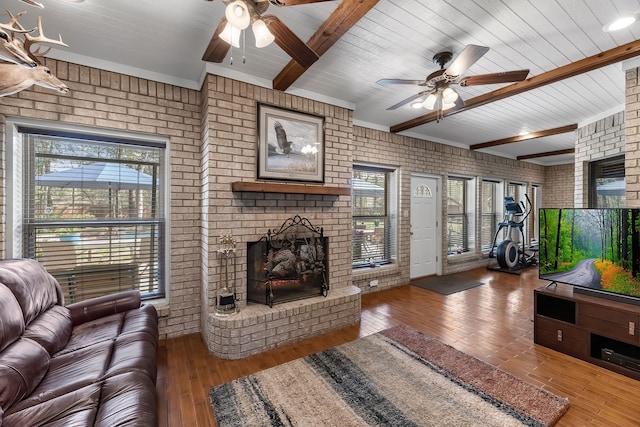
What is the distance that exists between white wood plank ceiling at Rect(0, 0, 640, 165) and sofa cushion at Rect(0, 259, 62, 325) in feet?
5.96

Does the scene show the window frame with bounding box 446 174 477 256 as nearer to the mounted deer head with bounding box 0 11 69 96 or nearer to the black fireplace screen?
the black fireplace screen

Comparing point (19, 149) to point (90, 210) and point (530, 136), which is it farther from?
point (530, 136)

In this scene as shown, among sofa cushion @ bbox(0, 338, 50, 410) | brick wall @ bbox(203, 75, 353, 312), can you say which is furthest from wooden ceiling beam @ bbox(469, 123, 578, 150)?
sofa cushion @ bbox(0, 338, 50, 410)

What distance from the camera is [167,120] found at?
114 inches

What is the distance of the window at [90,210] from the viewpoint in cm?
245

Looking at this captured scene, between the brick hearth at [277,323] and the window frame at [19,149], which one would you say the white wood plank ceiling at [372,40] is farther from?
the brick hearth at [277,323]

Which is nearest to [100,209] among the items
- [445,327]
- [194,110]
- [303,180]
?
[194,110]

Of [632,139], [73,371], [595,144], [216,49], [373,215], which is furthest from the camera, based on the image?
[373,215]

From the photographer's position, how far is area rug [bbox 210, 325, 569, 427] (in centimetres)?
180

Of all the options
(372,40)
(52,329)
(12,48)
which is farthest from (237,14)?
(52,329)

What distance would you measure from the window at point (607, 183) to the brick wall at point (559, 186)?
4362 millimetres

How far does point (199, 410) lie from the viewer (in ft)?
6.25

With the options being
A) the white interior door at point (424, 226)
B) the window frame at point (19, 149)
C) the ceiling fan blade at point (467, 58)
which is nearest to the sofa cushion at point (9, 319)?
the window frame at point (19, 149)

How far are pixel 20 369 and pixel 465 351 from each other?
327 centimetres
